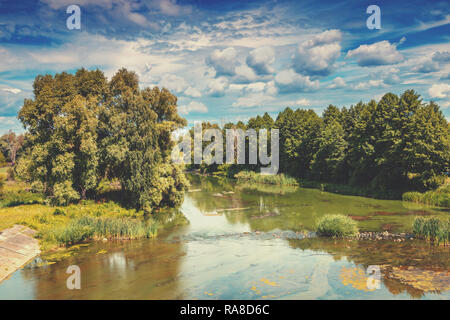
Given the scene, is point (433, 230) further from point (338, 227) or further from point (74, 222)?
point (74, 222)

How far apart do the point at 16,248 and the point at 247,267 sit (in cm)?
1653

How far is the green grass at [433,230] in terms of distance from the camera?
24.7m

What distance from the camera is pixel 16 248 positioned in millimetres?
23594

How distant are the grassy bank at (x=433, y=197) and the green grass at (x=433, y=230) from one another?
15.5 metres

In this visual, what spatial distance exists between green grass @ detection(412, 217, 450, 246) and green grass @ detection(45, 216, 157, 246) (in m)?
22.4

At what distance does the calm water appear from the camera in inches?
701

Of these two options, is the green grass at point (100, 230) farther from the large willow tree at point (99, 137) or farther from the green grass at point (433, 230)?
the green grass at point (433, 230)

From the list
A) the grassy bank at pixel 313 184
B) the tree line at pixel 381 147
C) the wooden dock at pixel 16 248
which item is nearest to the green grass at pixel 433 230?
the tree line at pixel 381 147

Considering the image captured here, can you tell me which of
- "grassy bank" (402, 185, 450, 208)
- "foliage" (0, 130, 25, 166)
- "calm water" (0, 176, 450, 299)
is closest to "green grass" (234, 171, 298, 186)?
"grassy bank" (402, 185, 450, 208)

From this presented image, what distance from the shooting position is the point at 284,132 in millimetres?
78812

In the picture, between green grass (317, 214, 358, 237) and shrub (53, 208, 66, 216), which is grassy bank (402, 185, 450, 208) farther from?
shrub (53, 208, 66, 216)

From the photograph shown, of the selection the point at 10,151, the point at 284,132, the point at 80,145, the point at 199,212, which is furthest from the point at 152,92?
the point at 10,151
